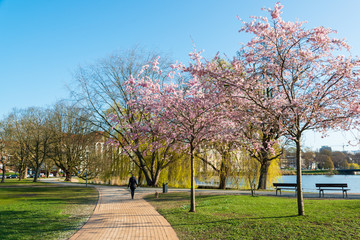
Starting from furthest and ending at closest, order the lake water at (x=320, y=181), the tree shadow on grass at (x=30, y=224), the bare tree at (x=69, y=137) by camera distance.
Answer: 1. the bare tree at (x=69, y=137)
2. the lake water at (x=320, y=181)
3. the tree shadow on grass at (x=30, y=224)

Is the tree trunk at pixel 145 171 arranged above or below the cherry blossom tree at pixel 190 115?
below

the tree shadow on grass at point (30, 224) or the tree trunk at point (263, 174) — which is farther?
the tree trunk at point (263, 174)

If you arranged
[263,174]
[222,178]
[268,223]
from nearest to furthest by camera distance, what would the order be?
[268,223] < [263,174] < [222,178]

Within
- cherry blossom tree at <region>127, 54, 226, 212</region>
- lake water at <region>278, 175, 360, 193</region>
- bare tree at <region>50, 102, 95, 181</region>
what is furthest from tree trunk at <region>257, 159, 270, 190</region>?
bare tree at <region>50, 102, 95, 181</region>

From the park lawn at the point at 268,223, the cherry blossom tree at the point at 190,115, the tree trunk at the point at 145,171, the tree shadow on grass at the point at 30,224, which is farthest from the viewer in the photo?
the tree trunk at the point at 145,171

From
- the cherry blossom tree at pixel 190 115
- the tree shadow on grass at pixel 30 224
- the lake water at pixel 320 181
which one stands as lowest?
the lake water at pixel 320 181

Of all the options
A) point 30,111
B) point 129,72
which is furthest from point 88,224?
point 30,111

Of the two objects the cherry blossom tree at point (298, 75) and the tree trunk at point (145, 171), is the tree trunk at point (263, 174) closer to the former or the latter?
the tree trunk at point (145, 171)

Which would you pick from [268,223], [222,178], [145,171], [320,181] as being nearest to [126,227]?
[268,223]

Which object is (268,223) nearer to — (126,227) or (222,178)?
(126,227)

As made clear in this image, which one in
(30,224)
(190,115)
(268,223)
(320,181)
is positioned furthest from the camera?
(320,181)

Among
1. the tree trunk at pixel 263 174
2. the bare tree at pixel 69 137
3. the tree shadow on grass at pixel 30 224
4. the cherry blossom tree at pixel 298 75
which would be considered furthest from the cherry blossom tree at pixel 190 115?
the bare tree at pixel 69 137

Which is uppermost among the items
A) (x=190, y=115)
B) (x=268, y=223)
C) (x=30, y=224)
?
(x=190, y=115)

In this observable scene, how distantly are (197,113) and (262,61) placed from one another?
378 centimetres
